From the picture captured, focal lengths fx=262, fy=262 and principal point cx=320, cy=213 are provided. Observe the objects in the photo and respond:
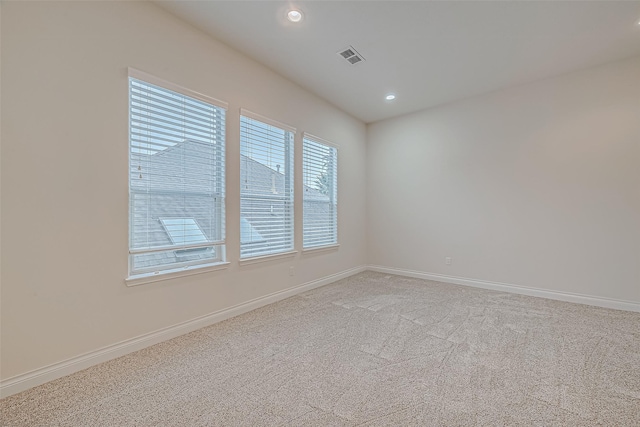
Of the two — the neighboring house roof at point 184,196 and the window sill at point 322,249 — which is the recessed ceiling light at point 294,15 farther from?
the window sill at point 322,249

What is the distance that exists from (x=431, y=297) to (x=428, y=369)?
1720 millimetres

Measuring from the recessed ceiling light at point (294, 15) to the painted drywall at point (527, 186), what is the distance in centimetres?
280

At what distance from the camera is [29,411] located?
1.47 m

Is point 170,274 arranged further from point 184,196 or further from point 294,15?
point 294,15

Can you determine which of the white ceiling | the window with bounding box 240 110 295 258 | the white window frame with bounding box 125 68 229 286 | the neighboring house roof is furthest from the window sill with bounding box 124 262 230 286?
the white ceiling

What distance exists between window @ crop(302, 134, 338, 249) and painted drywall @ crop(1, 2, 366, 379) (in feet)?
5.02

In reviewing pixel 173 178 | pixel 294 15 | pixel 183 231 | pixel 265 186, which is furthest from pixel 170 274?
pixel 294 15

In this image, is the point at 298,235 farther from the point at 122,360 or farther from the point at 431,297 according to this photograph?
the point at 122,360

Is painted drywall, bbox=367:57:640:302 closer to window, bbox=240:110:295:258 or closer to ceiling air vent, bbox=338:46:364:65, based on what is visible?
ceiling air vent, bbox=338:46:364:65

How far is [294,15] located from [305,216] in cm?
231

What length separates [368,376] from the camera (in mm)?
1778

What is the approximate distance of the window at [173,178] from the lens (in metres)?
2.14

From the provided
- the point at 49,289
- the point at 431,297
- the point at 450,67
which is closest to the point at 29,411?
the point at 49,289

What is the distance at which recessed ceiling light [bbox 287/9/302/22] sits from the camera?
2.28 m
